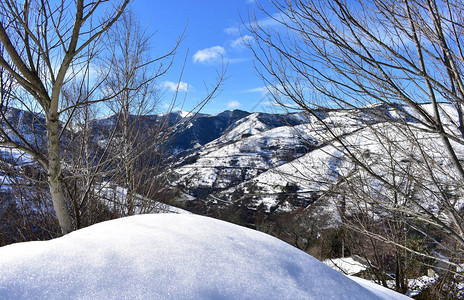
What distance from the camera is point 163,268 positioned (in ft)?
3.85

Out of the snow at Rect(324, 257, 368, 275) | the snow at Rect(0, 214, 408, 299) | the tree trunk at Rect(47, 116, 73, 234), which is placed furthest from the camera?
the snow at Rect(324, 257, 368, 275)

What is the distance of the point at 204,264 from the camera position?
1250mm

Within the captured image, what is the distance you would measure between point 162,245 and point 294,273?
655mm

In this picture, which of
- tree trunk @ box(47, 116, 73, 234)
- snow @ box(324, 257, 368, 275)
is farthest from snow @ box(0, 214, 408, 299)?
snow @ box(324, 257, 368, 275)

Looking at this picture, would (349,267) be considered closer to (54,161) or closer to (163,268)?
(54,161)

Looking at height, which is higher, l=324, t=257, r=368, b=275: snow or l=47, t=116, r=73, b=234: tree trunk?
l=47, t=116, r=73, b=234: tree trunk

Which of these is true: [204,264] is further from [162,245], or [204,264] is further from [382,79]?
[382,79]

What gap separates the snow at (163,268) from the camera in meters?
1.02

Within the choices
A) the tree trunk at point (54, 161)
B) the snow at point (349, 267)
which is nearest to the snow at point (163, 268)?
the tree trunk at point (54, 161)

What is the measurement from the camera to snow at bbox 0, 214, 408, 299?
102 cm

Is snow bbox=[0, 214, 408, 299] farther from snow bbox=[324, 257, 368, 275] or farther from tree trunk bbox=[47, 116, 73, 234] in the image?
snow bbox=[324, 257, 368, 275]

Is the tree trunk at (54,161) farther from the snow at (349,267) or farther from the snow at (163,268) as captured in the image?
the snow at (349,267)

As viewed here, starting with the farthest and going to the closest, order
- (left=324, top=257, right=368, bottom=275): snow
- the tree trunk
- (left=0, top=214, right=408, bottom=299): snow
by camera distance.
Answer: (left=324, top=257, right=368, bottom=275): snow → the tree trunk → (left=0, top=214, right=408, bottom=299): snow

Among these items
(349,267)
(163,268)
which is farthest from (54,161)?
(349,267)
